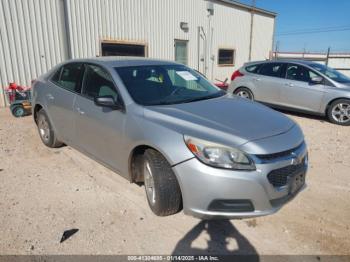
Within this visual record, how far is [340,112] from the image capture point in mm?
6348

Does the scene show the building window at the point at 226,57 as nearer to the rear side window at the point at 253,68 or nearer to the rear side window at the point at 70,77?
the rear side window at the point at 253,68

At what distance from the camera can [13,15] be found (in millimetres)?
7078

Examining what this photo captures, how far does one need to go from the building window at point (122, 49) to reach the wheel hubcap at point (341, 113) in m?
6.65

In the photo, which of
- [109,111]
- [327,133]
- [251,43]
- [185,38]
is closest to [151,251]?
[109,111]

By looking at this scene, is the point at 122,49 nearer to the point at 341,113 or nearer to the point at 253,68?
the point at 253,68

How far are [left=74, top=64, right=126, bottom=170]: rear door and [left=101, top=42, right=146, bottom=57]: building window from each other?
5.80 metres

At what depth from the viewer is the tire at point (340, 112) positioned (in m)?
6.27

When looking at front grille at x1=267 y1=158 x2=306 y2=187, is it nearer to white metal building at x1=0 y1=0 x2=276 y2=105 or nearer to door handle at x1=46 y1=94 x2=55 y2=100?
door handle at x1=46 y1=94 x2=55 y2=100

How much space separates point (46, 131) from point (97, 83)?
1767mm

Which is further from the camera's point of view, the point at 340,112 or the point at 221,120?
the point at 340,112

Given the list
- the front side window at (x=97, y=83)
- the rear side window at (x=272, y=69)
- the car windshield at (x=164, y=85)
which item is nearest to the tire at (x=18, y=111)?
the front side window at (x=97, y=83)

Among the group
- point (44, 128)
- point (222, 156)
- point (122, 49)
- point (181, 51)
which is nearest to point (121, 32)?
point (122, 49)

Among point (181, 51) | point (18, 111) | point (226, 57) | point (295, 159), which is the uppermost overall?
point (181, 51)

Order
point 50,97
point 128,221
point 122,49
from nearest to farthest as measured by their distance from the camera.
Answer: point 128,221, point 50,97, point 122,49
